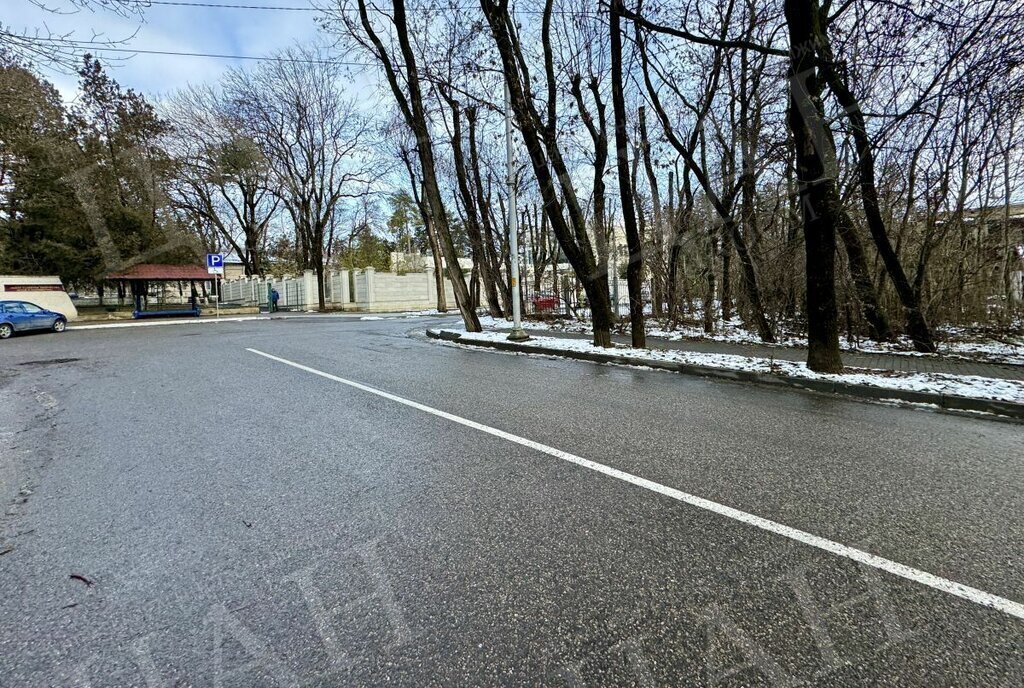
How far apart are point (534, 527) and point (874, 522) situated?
6.47ft

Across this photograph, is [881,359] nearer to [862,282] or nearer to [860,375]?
[860,375]

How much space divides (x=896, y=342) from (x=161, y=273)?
1292 inches

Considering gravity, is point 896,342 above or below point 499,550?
above

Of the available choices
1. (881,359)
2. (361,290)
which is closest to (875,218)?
(881,359)

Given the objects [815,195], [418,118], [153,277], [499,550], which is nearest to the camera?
[499,550]

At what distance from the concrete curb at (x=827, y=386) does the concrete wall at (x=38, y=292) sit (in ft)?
80.1

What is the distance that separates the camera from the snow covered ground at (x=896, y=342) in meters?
9.53

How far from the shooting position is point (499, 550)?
2.69m

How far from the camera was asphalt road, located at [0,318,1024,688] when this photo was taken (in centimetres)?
193

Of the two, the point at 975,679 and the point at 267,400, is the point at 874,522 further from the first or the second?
the point at 267,400

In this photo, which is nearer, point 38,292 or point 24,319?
point 24,319

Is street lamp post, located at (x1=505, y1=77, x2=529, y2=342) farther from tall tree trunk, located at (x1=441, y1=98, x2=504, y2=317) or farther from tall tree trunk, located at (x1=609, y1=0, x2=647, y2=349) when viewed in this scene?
tall tree trunk, located at (x1=441, y1=98, x2=504, y2=317)

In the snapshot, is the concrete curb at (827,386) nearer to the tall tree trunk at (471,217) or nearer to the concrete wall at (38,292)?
the tall tree trunk at (471,217)

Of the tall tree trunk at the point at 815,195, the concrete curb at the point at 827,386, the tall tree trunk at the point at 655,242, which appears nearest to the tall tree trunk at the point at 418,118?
the concrete curb at the point at 827,386
